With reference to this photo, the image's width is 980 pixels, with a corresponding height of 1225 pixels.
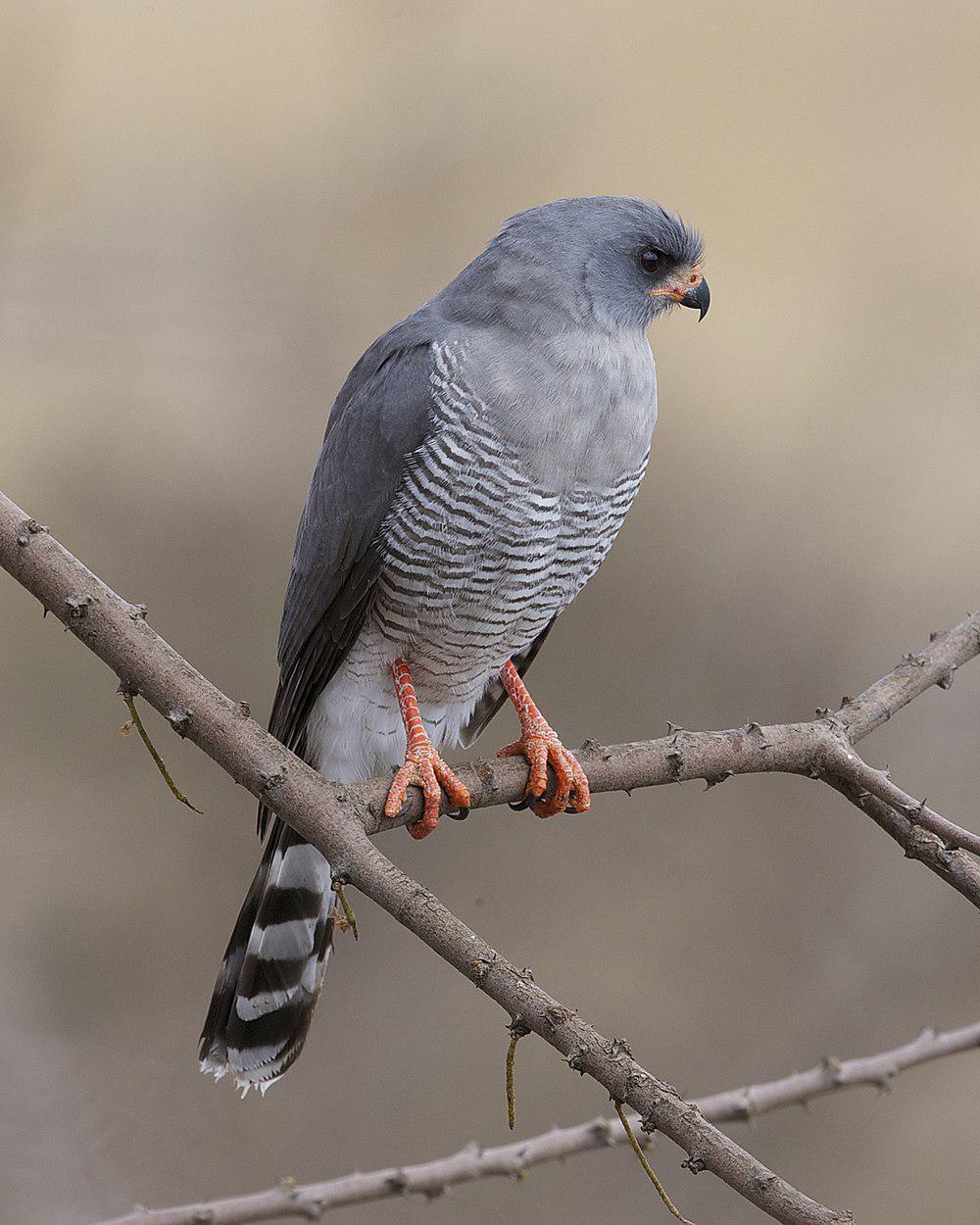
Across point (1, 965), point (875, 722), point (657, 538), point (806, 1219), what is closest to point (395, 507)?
point (875, 722)

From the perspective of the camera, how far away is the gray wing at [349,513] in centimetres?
252

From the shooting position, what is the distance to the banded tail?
2680 mm

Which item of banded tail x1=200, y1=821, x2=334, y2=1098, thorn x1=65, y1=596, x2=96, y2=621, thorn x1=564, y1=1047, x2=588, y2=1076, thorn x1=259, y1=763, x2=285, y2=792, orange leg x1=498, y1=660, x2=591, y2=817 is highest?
thorn x1=65, y1=596, x2=96, y2=621

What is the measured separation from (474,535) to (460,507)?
6cm

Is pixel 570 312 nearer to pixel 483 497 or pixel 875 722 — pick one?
pixel 483 497

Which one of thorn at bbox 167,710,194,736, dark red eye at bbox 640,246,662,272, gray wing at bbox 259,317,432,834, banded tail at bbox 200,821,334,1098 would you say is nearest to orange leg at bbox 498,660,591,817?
gray wing at bbox 259,317,432,834

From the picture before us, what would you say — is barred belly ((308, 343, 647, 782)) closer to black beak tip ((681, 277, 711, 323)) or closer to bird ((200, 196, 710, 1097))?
bird ((200, 196, 710, 1097))

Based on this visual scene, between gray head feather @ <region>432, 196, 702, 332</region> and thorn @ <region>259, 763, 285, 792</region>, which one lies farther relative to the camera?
gray head feather @ <region>432, 196, 702, 332</region>

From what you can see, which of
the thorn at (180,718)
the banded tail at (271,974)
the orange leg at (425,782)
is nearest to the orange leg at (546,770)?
the orange leg at (425,782)

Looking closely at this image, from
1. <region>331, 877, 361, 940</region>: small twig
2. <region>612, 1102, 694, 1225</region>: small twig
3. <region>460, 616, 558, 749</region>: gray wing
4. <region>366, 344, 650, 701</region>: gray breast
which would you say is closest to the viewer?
<region>612, 1102, 694, 1225</region>: small twig

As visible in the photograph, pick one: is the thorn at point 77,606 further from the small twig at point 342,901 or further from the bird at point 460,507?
the bird at point 460,507

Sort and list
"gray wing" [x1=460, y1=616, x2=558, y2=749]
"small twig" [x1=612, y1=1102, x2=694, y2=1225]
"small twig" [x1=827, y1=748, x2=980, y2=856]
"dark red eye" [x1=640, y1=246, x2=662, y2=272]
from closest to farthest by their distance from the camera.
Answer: "small twig" [x1=612, y1=1102, x2=694, y2=1225], "small twig" [x1=827, y1=748, x2=980, y2=856], "dark red eye" [x1=640, y1=246, x2=662, y2=272], "gray wing" [x1=460, y1=616, x2=558, y2=749]

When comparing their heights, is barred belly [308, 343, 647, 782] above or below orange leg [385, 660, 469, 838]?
above

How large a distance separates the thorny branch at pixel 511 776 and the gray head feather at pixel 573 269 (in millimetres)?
895
